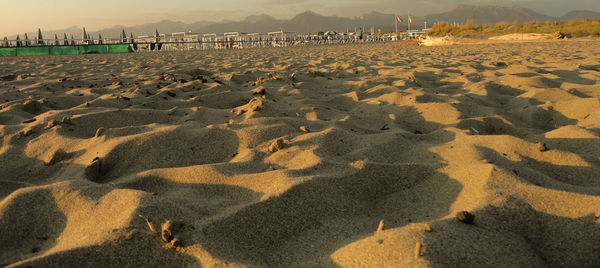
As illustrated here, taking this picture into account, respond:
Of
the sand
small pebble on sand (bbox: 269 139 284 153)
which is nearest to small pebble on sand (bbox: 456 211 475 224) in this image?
the sand

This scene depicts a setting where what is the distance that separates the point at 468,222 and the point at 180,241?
2.80ft

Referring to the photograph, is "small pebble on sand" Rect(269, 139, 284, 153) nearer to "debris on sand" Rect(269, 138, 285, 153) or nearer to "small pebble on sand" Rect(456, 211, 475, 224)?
"debris on sand" Rect(269, 138, 285, 153)

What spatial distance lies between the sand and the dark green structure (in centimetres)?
1518

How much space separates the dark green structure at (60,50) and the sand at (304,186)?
15178mm

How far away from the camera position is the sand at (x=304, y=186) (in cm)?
107

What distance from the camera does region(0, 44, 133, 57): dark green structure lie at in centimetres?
1516

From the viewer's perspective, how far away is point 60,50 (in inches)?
628

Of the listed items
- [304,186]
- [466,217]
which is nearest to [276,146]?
[304,186]

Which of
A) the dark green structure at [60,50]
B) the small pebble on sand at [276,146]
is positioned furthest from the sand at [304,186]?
the dark green structure at [60,50]

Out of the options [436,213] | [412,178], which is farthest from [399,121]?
[436,213]

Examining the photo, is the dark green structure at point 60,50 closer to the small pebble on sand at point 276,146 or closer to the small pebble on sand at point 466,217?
the small pebble on sand at point 276,146

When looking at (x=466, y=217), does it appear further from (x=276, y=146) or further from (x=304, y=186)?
(x=276, y=146)

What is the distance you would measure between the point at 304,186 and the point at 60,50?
18082 mm

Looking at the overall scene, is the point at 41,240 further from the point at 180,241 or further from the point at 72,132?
the point at 72,132
